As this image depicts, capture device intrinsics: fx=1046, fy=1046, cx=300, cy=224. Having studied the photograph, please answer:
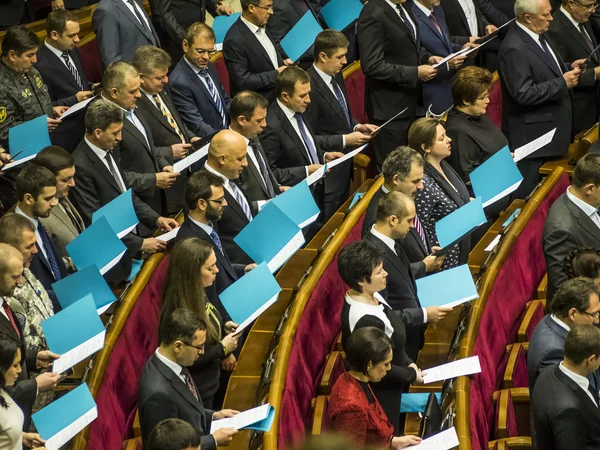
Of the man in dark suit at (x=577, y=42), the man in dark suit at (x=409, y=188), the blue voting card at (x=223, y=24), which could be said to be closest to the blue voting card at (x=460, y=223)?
the man in dark suit at (x=409, y=188)

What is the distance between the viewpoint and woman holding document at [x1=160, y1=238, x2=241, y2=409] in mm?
2537

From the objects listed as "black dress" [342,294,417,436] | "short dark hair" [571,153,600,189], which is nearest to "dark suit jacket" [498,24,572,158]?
"short dark hair" [571,153,600,189]

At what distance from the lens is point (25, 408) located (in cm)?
231

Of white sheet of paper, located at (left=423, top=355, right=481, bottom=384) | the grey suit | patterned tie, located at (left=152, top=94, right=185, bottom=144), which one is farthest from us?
patterned tie, located at (left=152, top=94, right=185, bottom=144)

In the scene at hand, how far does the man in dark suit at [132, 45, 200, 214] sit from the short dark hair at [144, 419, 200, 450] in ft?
5.49

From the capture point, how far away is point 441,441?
2.31 metres

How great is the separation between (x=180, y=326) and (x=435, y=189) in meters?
1.17

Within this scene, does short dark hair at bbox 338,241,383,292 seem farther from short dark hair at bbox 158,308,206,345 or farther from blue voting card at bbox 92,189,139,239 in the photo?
blue voting card at bbox 92,189,139,239

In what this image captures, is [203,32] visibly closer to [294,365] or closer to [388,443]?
[294,365]

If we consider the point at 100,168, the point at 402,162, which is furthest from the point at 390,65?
the point at 100,168

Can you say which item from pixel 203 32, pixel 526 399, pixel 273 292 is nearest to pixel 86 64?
pixel 203 32

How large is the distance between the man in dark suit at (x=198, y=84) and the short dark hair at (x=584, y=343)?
179cm

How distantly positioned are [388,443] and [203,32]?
1.86 m

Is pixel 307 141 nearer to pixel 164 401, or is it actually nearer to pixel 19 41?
pixel 19 41
